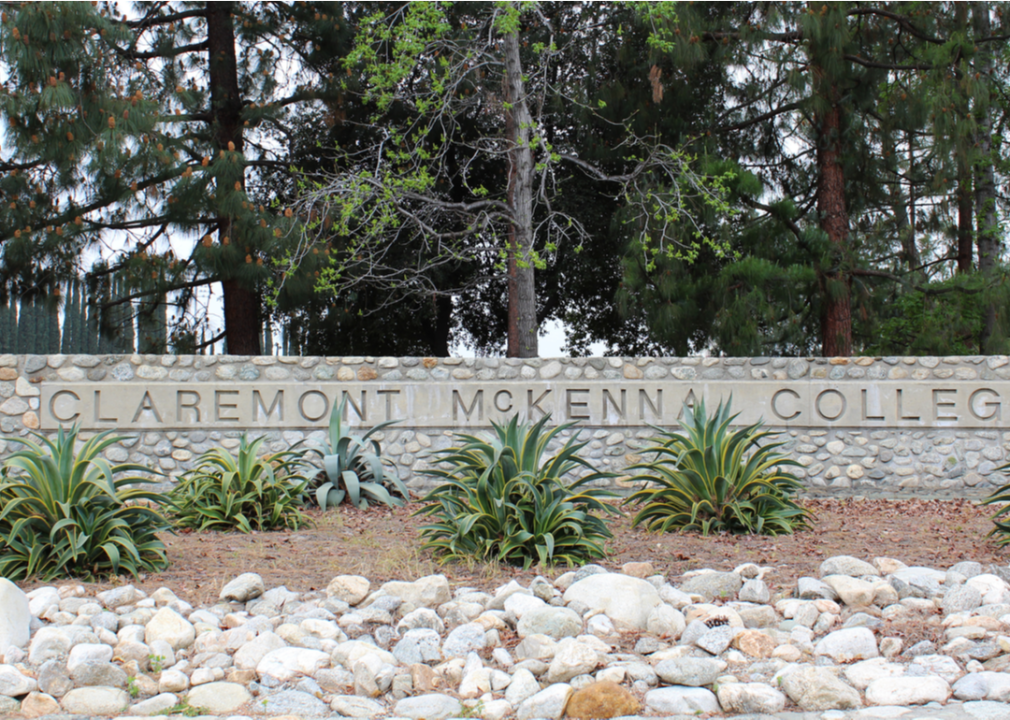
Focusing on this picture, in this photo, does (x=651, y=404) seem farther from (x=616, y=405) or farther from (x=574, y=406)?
(x=574, y=406)

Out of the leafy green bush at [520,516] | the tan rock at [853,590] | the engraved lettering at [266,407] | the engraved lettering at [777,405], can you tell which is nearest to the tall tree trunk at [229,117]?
the engraved lettering at [266,407]

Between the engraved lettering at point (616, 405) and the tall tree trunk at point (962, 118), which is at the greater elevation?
the tall tree trunk at point (962, 118)

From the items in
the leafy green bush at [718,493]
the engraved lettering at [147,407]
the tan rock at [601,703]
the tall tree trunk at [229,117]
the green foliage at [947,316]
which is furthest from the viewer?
the tall tree trunk at [229,117]

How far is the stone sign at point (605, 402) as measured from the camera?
8.55 m

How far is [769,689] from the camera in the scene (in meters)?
3.59

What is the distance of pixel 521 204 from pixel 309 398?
13.5 feet

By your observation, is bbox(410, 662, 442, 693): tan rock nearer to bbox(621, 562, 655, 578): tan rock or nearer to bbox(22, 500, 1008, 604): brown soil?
bbox(22, 500, 1008, 604): brown soil

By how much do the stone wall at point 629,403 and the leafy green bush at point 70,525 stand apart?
3268mm

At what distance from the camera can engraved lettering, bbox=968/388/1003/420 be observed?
8633mm

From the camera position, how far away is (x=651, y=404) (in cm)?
870

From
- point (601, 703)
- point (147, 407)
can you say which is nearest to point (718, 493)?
point (601, 703)

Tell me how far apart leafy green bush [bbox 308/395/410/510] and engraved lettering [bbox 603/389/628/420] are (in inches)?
92.3

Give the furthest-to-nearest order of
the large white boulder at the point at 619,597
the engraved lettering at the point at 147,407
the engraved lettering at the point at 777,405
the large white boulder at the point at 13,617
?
the engraved lettering at the point at 777,405, the engraved lettering at the point at 147,407, the large white boulder at the point at 619,597, the large white boulder at the point at 13,617

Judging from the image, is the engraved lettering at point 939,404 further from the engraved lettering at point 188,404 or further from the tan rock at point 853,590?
the engraved lettering at point 188,404
